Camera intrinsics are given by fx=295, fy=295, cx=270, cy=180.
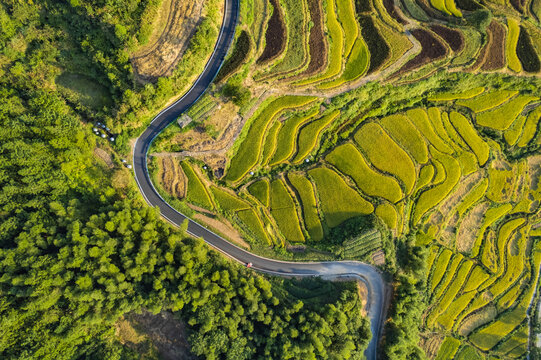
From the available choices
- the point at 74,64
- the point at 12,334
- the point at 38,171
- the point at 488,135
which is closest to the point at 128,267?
the point at 12,334

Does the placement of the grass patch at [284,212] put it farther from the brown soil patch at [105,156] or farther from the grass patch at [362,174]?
the brown soil patch at [105,156]

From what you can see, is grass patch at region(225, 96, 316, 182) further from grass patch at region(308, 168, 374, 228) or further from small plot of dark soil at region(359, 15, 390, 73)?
small plot of dark soil at region(359, 15, 390, 73)

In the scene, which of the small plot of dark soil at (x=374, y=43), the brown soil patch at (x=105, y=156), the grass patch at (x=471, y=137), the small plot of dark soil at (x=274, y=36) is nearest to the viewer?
the small plot of dark soil at (x=274, y=36)

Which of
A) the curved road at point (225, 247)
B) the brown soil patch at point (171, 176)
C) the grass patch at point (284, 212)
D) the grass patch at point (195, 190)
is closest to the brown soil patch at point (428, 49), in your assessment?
the grass patch at point (284, 212)

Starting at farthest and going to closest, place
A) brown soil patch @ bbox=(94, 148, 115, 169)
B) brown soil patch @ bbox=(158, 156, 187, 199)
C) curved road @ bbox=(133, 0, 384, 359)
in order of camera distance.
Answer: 1. brown soil patch @ bbox=(158, 156, 187, 199)
2. brown soil patch @ bbox=(94, 148, 115, 169)
3. curved road @ bbox=(133, 0, 384, 359)

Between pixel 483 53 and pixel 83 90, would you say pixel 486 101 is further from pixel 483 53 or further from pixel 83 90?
pixel 83 90

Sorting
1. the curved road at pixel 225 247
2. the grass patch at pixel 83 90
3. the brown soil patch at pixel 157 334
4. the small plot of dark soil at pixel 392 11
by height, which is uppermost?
the small plot of dark soil at pixel 392 11

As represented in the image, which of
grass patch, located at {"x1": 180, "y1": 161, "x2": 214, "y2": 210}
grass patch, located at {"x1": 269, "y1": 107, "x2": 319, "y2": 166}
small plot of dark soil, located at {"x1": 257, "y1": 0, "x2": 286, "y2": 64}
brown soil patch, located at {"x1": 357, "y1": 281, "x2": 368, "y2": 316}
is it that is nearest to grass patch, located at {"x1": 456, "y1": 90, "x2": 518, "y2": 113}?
grass patch, located at {"x1": 269, "y1": 107, "x2": 319, "y2": 166}
